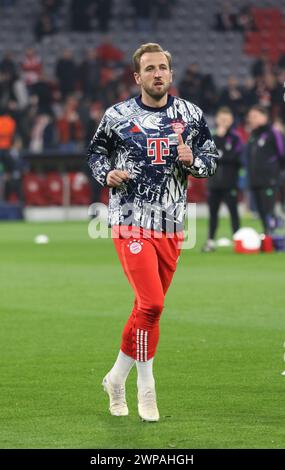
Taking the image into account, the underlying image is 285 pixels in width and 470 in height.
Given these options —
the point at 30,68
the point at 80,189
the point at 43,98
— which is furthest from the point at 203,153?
the point at 30,68

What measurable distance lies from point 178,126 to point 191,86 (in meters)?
31.3

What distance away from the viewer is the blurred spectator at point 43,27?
4260 cm

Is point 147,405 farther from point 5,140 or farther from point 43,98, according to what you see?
point 43,98

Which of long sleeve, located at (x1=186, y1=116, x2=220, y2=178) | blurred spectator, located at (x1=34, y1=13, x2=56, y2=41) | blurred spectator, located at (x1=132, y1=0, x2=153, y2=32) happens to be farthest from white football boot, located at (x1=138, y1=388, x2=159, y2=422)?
blurred spectator, located at (x1=132, y1=0, x2=153, y2=32)

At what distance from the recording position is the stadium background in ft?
28.4

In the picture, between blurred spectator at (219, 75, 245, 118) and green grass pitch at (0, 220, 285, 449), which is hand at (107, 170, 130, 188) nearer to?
green grass pitch at (0, 220, 285, 449)

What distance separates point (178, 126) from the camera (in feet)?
→ 28.2

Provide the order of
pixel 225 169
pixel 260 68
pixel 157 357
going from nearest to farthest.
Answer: pixel 157 357
pixel 225 169
pixel 260 68

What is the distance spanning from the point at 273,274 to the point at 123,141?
10348 mm

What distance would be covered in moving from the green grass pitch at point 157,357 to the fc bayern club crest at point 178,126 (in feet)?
5.90

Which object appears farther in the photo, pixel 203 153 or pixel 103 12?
pixel 103 12

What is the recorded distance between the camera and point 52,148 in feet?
120

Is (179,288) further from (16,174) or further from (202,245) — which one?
(16,174)

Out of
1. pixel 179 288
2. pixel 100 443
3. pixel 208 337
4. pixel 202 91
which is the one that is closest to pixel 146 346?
pixel 100 443
